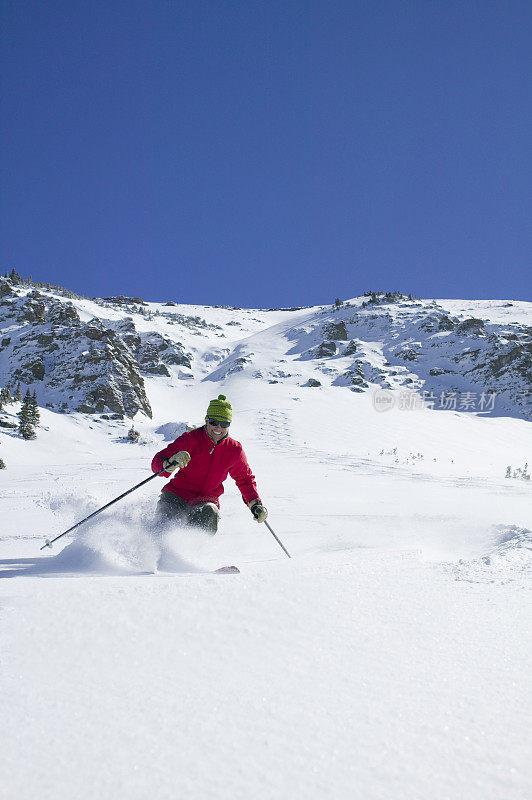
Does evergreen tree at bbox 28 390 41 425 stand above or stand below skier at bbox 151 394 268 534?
below

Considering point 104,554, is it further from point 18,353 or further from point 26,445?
point 18,353

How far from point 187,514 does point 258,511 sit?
0.60 meters

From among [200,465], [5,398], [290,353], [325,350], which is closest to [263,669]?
[200,465]

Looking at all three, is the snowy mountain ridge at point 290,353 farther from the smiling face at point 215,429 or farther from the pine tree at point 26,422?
the smiling face at point 215,429

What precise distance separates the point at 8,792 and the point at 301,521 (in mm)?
4483

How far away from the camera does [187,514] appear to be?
12.2ft

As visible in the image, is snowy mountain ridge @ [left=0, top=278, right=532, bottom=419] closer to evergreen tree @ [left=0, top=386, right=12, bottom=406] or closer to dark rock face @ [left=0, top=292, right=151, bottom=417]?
dark rock face @ [left=0, top=292, right=151, bottom=417]

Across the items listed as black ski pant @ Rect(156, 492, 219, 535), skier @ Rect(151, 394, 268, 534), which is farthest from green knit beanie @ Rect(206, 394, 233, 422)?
black ski pant @ Rect(156, 492, 219, 535)

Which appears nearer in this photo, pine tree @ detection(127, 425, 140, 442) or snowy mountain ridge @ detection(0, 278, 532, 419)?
pine tree @ detection(127, 425, 140, 442)

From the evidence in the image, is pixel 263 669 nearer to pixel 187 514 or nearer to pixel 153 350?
pixel 187 514

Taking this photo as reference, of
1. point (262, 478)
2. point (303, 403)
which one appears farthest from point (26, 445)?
point (303, 403)

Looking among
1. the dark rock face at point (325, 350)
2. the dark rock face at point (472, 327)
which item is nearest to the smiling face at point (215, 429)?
the dark rock face at point (325, 350)

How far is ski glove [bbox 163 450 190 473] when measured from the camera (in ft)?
11.9

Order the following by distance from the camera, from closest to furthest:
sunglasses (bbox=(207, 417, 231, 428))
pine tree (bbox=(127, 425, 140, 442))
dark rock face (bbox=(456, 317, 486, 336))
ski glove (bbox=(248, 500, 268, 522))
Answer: ski glove (bbox=(248, 500, 268, 522))
sunglasses (bbox=(207, 417, 231, 428))
pine tree (bbox=(127, 425, 140, 442))
dark rock face (bbox=(456, 317, 486, 336))
